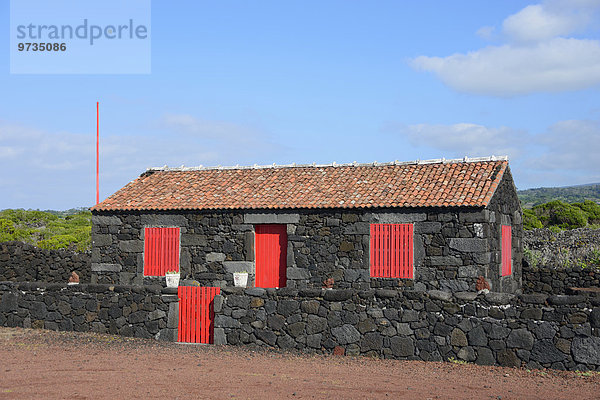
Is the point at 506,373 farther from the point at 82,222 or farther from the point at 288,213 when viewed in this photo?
the point at 82,222

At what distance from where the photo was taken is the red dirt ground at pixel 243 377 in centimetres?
877

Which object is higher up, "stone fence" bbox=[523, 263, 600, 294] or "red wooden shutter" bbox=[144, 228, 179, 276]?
"red wooden shutter" bbox=[144, 228, 179, 276]

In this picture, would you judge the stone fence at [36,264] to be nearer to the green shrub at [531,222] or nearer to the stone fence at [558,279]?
the stone fence at [558,279]

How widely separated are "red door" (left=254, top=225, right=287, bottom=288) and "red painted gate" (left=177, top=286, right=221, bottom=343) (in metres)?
6.20

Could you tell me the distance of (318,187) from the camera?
778 inches

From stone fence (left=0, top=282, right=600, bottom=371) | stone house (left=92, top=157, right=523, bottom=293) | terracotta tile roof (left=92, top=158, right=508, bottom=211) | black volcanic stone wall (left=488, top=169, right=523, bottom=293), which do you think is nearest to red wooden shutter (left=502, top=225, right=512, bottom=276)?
stone house (left=92, top=157, right=523, bottom=293)

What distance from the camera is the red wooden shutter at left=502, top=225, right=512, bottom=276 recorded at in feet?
62.9

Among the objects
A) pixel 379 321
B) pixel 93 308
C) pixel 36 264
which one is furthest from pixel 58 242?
pixel 379 321

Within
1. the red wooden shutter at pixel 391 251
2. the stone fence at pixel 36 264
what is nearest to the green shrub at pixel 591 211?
the red wooden shutter at pixel 391 251

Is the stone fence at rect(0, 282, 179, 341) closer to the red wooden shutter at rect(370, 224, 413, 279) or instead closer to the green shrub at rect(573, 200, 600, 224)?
the red wooden shutter at rect(370, 224, 413, 279)

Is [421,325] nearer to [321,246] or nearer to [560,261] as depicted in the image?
[321,246]

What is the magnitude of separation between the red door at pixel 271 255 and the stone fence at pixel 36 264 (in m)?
8.51

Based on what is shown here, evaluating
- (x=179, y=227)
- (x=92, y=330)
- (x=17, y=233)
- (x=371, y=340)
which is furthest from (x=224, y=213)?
(x=17, y=233)

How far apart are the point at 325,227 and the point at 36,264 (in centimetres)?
1270
